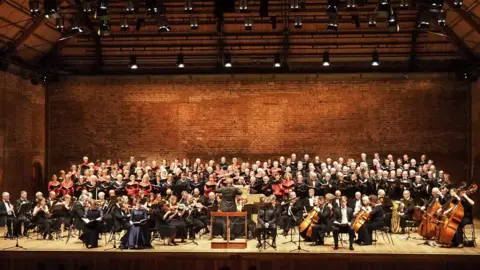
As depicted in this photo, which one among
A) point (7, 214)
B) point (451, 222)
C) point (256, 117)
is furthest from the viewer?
point (256, 117)

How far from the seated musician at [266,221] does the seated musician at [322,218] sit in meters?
0.93

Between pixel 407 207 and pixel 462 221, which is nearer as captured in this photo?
pixel 462 221

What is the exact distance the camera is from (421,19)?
13.8m

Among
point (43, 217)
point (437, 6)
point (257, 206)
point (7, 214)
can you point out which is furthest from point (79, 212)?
point (437, 6)

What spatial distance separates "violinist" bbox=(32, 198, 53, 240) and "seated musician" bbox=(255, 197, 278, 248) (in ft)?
16.5

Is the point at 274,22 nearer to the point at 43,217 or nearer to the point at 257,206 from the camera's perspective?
the point at 257,206

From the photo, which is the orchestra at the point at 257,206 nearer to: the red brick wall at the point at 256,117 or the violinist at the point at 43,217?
the violinist at the point at 43,217

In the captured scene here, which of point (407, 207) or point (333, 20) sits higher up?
point (333, 20)

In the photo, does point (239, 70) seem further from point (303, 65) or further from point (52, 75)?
point (52, 75)

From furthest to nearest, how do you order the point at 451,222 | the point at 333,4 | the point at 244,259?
the point at 333,4 < the point at 451,222 < the point at 244,259

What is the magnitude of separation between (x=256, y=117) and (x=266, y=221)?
25.9ft

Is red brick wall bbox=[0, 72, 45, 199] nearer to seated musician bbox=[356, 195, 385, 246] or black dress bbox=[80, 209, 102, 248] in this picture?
black dress bbox=[80, 209, 102, 248]

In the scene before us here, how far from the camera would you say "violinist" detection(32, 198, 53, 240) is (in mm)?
13223

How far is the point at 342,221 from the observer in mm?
12000
